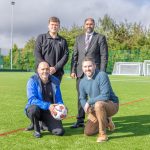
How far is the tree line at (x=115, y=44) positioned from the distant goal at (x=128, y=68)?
1.59 meters

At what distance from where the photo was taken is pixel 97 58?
267 inches

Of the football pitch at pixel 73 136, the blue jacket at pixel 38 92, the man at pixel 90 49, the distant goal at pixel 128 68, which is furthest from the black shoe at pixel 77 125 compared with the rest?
the distant goal at pixel 128 68

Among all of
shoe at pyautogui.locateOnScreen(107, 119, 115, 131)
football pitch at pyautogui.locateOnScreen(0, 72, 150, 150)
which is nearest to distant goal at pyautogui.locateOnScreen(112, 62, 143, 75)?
football pitch at pyautogui.locateOnScreen(0, 72, 150, 150)

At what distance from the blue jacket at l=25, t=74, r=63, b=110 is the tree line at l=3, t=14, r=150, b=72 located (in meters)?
33.2

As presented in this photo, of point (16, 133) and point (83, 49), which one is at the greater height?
point (83, 49)

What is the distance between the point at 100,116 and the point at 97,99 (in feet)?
0.89

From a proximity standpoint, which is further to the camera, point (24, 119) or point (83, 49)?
point (24, 119)

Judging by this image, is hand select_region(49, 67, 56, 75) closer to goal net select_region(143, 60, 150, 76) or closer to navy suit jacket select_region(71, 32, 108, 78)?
navy suit jacket select_region(71, 32, 108, 78)

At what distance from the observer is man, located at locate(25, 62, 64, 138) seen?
A: 5.82 meters

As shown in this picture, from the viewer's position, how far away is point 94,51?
6.68 meters

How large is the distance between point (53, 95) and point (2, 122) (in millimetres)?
1516

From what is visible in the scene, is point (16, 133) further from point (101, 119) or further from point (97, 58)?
point (97, 58)

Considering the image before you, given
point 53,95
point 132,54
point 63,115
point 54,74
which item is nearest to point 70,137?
point 63,115

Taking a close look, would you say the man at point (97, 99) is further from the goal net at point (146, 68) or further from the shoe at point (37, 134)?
the goal net at point (146, 68)
